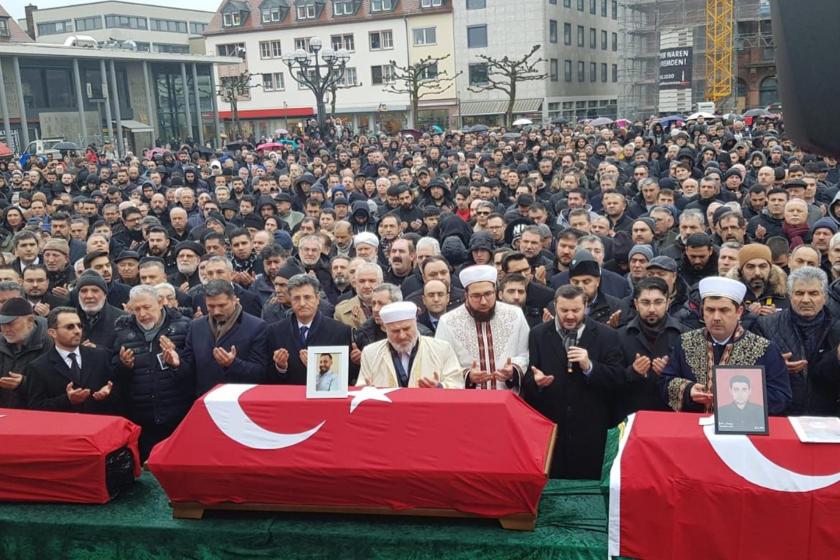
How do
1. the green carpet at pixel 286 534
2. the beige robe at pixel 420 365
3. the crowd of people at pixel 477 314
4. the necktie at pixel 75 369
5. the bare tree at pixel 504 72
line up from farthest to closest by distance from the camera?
the bare tree at pixel 504 72 < the necktie at pixel 75 369 < the crowd of people at pixel 477 314 < the beige robe at pixel 420 365 < the green carpet at pixel 286 534

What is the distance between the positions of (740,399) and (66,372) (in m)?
4.23

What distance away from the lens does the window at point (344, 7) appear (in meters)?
54.1

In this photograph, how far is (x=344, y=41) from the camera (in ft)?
179

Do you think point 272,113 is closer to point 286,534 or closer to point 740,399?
point 286,534

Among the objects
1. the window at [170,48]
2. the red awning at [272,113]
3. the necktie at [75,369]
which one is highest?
the window at [170,48]

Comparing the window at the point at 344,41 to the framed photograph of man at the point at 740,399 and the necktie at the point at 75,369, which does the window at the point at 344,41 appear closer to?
the necktie at the point at 75,369

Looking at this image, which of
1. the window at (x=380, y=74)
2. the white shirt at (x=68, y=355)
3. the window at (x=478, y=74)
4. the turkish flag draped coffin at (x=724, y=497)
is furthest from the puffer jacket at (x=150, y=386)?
the window at (x=380, y=74)

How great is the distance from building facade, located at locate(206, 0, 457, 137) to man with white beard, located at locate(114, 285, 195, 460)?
43.9m

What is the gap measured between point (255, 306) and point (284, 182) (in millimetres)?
8105

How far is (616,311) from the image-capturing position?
6.11 meters

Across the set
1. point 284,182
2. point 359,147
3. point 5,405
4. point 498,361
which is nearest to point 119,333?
point 5,405

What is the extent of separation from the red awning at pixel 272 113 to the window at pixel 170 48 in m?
16.1

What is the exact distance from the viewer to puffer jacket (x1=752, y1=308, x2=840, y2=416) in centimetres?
514

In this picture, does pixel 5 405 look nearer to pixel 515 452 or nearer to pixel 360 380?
pixel 360 380
